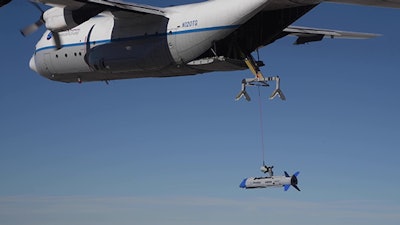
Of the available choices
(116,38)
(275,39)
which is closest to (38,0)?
(116,38)

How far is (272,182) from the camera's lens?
4928 cm

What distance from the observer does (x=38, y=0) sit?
41.2m

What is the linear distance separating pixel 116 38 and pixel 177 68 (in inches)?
150

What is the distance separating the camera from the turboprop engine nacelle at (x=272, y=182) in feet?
161

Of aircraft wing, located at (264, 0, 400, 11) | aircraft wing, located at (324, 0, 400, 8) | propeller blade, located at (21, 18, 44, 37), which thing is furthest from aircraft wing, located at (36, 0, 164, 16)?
aircraft wing, located at (324, 0, 400, 8)

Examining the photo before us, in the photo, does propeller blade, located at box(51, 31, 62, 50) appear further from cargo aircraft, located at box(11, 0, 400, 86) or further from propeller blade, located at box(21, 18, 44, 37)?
propeller blade, located at box(21, 18, 44, 37)

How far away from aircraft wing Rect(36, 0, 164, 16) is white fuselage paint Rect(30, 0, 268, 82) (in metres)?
0.64

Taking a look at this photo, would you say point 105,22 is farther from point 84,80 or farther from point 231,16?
point 231,16

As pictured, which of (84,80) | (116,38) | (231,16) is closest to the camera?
(231,16)

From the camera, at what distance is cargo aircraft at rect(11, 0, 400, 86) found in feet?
133

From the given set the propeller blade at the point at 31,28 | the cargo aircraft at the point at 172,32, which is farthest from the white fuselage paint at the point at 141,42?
the propeller blade at the point at 31,28

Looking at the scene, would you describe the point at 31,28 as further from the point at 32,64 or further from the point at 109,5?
the point at 32,64

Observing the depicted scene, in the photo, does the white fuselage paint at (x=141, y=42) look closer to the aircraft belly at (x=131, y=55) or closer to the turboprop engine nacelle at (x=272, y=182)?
the aircraft belly at (x=131, y=55)

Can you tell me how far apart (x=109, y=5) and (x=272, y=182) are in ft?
48.9
